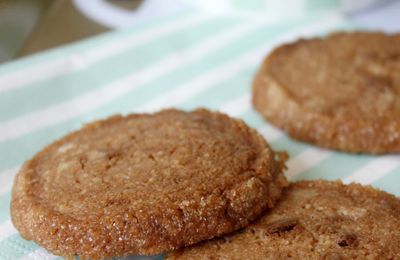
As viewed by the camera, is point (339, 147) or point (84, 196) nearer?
point (84, 196)

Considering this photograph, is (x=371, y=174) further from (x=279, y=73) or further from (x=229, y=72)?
(x=229, y=72)

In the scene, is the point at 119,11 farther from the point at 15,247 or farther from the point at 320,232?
the point at 320,232

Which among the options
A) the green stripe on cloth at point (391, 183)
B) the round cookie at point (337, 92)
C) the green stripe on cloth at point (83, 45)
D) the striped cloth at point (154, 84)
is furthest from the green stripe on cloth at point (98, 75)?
the green stripe on cloth at point (391, 183)

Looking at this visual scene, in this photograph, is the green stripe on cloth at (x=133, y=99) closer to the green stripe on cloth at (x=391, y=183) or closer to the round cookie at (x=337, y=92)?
the round cookie at (x=337, y=92)

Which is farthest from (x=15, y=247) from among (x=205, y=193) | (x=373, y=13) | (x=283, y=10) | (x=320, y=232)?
(x=373, y=13)

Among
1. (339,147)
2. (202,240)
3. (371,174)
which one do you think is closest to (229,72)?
(339,147)

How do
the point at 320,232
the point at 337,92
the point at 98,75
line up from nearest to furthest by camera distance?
the point at 320,232
the point at 337,92
the point at 98,75

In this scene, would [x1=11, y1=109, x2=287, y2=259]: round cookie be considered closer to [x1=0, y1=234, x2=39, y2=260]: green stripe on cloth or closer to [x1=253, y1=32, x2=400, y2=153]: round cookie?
[x1=0, y1=234, x2=39, y2=260]: green stripe on cloth

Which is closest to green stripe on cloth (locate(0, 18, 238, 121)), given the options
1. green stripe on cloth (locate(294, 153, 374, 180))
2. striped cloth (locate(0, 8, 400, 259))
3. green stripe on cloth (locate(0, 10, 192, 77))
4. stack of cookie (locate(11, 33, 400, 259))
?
striped cloth (locate(0, 8, 400, 259))
